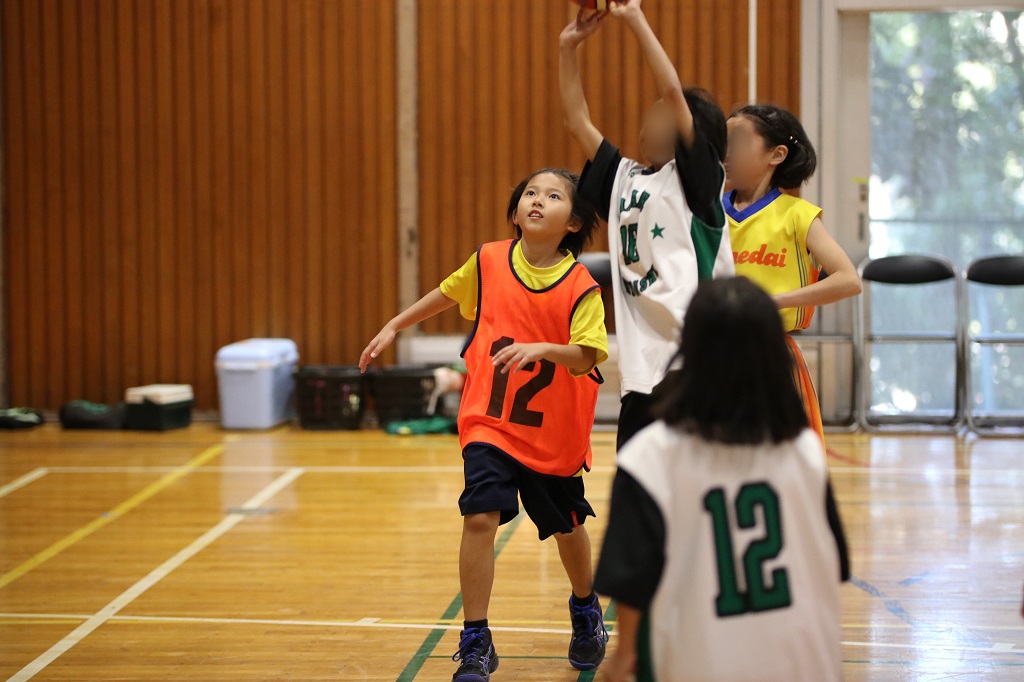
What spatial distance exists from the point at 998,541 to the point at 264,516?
3304mm

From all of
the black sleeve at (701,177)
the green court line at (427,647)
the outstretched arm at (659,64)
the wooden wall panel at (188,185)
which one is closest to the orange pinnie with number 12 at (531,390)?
the black sleeve at (701,177)

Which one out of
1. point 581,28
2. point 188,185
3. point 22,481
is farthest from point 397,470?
point 581,28

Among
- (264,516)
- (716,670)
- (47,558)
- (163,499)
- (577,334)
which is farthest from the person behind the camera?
(163,499)

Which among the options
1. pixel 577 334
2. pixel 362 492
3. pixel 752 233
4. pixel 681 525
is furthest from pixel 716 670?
pixel 362 492

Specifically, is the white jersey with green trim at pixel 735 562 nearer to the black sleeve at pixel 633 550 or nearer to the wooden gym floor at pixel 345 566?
the black sleeve at pixel 633 550

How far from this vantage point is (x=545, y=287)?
118 inches

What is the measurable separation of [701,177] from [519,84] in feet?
20.1

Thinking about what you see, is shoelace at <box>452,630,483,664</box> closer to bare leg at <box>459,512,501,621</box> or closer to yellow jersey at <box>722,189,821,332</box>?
bare leg at <box>459,512,501,621</box>

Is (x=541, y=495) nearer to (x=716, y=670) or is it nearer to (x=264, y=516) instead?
(x=716, y=670)

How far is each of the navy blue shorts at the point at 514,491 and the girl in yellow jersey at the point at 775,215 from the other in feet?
2.27

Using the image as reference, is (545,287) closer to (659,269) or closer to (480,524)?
(659,269)

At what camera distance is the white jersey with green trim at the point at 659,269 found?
2508mm

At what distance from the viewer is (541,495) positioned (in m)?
2.99

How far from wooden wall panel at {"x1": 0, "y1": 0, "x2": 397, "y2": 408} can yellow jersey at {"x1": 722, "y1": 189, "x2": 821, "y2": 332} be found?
5.82 meters
